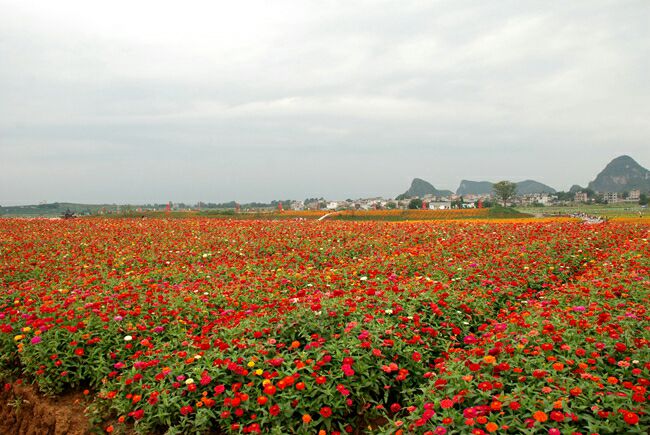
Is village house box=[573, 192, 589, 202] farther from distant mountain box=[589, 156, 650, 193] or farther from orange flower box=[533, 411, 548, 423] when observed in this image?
orange flower box=[533, 411, 548, 423]

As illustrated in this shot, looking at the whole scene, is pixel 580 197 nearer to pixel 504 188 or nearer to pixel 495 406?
pixel 504 188

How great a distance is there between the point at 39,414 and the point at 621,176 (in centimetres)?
19957

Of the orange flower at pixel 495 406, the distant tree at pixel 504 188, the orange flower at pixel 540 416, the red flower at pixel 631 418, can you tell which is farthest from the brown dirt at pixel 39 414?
the distant tree at pixel 504 188

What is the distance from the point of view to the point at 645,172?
513 ft

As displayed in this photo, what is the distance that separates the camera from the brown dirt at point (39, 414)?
3268mm

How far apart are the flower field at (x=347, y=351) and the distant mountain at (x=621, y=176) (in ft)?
574

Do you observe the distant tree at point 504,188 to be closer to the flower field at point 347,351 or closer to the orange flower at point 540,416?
the flower field at point 347,351

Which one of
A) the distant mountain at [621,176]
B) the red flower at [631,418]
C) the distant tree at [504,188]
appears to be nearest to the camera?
the red flower at [631,418]

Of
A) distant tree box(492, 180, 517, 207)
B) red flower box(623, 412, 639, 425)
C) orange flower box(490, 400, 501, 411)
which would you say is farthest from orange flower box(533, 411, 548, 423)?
distant tree box(492, 180, 517, 207)

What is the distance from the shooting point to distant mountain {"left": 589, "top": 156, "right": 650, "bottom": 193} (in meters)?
150

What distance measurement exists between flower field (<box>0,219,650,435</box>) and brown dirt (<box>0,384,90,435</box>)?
5.0 inches

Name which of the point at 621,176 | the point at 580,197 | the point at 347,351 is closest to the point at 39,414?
the point at 347,351

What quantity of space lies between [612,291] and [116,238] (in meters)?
11.0

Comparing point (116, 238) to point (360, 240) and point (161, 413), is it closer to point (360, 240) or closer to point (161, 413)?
point (360, 240)
